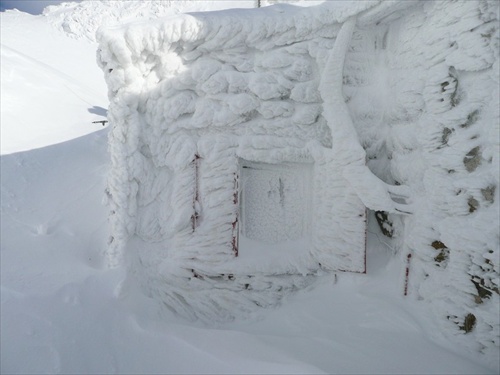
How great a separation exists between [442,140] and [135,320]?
2211 millimetres

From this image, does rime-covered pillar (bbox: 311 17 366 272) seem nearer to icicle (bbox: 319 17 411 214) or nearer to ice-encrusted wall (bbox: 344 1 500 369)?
icicle (bbox: 319 17 411 214)

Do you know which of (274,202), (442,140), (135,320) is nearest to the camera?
(135,320)

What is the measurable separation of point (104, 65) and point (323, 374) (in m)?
2.40

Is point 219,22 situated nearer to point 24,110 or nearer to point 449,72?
point 449,72

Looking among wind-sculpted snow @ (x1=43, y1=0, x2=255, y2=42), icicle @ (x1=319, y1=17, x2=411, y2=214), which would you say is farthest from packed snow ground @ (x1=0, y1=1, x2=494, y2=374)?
wind-sculpted snow @ (x1=43, y1=0, x2=255, y2=42)

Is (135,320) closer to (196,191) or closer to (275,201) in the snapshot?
(196,191)

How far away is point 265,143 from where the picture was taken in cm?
258

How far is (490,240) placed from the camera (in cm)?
189

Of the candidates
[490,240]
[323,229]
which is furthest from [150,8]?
[490,240]

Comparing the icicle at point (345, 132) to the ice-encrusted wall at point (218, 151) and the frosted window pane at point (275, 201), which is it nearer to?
the ice-encrusted wall at point (218, 151)

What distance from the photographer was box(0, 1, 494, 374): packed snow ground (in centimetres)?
181

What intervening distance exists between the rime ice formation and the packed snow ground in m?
0.19

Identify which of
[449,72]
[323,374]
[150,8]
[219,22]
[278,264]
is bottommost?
[323,374]

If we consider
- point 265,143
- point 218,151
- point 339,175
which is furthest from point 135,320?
point 339,175
